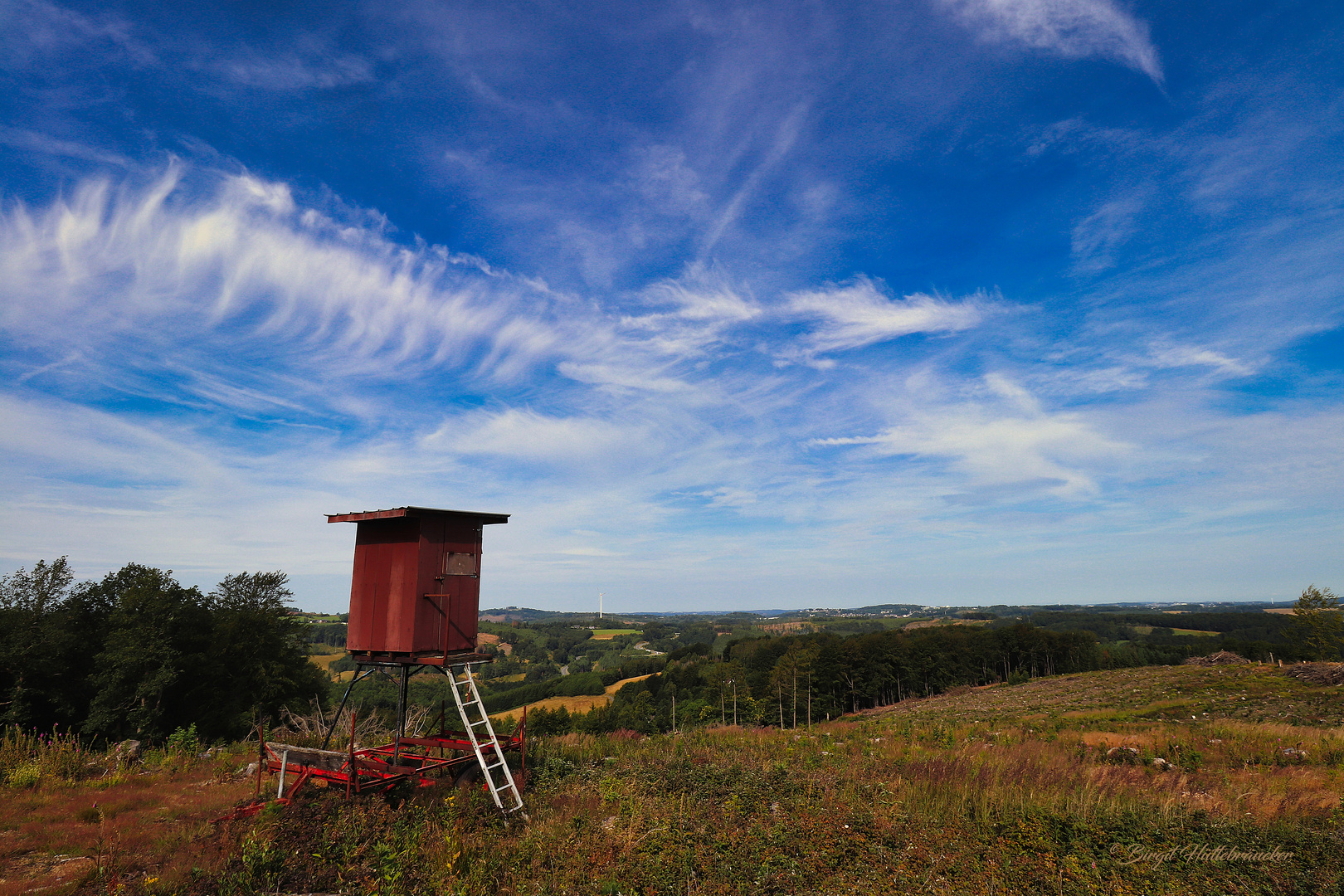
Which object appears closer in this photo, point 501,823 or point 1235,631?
point 501,823

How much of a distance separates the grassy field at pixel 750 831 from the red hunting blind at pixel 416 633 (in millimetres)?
930

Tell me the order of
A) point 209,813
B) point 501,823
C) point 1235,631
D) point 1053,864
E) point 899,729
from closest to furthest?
point 1053,864 < point 501,823 < point 209,813 < point 899,729 < point 1235,631

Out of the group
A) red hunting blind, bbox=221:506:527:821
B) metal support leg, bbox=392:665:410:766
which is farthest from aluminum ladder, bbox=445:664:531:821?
metal support leg, bbox=392:665:410:766

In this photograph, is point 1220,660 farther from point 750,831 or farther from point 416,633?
point 416,633

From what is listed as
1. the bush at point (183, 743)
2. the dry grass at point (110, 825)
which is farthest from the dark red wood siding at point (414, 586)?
the bush at point (183, 743)

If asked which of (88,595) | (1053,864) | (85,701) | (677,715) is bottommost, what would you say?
(677,715)

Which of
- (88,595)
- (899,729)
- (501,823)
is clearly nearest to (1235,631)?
(899,729)

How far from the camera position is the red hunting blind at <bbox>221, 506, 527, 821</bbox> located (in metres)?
12.7

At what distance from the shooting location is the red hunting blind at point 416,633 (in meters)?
12.7

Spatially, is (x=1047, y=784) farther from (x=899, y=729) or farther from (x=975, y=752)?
(x=899, y=729)

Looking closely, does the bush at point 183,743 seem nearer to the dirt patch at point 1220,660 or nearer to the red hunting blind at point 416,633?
the red hunting blind at point 416,633

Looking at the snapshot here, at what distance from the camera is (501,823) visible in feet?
38.3

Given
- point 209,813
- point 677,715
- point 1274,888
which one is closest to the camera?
point 1274,888

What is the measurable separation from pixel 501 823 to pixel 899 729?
22.4m
